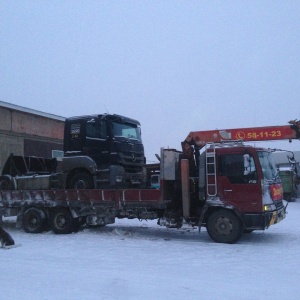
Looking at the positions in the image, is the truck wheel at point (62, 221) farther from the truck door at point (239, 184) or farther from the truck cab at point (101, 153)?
the truck door at point (239, 184)

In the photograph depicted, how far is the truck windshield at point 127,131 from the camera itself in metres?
11.4

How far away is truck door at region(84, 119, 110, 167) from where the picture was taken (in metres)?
11.3

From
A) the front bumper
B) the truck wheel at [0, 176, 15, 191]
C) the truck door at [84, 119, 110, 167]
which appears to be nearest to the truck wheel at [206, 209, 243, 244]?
the front bumper

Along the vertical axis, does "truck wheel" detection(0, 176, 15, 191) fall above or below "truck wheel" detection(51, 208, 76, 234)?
above

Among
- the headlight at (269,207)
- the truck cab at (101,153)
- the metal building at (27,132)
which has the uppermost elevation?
the metal building at (27,132)

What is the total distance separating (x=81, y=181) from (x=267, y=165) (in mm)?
5373

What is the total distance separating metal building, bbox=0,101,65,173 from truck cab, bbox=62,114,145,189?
33.9 ft

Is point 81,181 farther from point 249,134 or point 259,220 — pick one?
point 259,220

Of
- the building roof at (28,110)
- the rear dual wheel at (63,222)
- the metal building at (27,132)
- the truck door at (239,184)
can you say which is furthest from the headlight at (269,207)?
the building roof at (28,110)

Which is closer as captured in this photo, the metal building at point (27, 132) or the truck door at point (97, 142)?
the truck door at point (97, 142)

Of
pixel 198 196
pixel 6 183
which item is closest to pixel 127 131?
pixel 198 196

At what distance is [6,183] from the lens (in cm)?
1330

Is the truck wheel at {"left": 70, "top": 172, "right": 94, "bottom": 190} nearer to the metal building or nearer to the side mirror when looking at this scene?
the side mirror

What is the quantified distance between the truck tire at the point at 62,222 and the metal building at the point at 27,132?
398 inches
